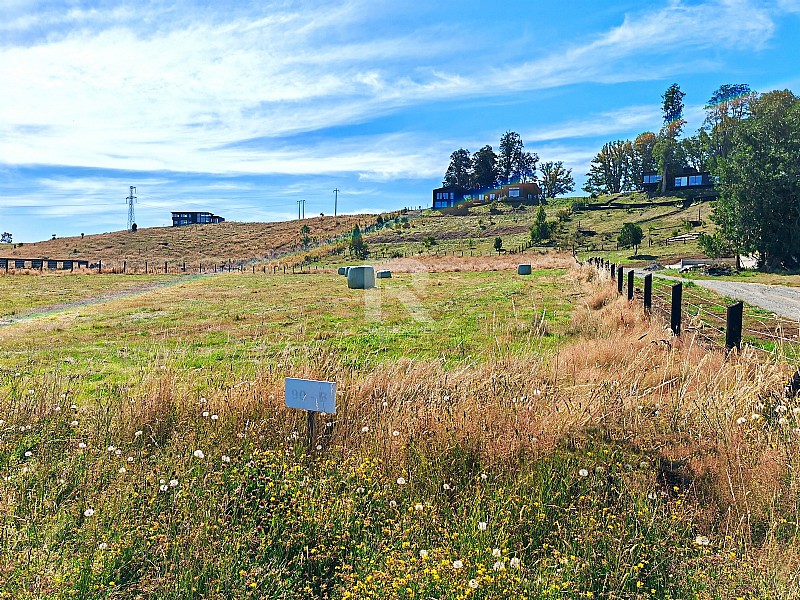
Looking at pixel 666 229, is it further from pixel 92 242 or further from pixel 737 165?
pixel 92 242

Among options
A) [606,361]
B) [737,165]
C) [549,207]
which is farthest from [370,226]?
[606,361]

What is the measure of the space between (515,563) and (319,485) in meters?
1.52

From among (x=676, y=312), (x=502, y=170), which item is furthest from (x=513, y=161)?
(x=676, y=312)

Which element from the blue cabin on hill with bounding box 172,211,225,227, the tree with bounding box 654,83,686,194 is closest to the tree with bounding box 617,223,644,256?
the tree with bounding box 654,83,686,194

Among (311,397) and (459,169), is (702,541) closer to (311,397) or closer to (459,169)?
(311,397)

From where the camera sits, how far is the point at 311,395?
14.3 feet

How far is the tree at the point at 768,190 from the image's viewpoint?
36406 mm

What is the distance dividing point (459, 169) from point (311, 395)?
121 m

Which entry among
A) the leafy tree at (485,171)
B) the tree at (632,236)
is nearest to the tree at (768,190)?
the tree at (632,236)

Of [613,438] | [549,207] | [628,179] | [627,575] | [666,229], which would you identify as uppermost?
[628,179]

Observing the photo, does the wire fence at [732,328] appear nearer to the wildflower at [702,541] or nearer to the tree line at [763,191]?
the wildflower at [702,541]

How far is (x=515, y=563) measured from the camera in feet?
10.2

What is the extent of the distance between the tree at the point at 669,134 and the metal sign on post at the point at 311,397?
99.5m

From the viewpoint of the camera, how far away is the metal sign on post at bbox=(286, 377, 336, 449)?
4.28 m
